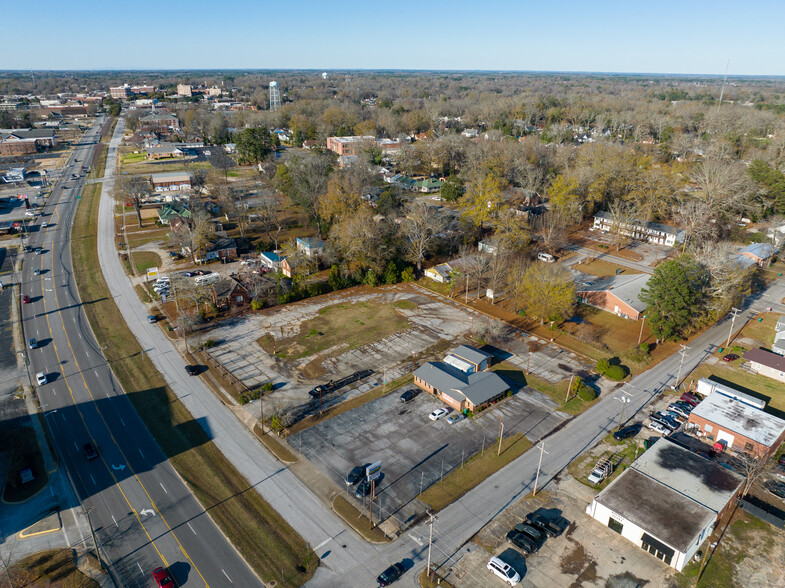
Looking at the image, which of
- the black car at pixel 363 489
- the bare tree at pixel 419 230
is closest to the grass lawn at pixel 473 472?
the black car at pixel 363 489

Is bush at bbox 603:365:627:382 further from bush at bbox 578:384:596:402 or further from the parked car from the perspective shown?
the parked car

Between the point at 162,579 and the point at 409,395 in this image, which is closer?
the point at 162,579

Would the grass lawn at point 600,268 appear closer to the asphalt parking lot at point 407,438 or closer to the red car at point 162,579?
the asphalt parking lot at point 407,438

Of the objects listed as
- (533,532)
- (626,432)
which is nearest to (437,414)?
(533,532)

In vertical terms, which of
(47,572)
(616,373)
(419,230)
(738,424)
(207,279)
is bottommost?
(47,572)

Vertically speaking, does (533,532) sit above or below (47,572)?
above

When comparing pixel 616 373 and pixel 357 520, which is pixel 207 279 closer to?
pixel 357 520

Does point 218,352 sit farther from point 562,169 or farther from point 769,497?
point 562,169
